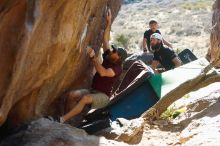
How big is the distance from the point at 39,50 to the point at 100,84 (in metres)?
2.11

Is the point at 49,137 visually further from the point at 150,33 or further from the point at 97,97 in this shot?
the point at 150,33

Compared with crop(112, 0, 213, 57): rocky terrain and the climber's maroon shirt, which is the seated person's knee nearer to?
the climber's maroon shirt

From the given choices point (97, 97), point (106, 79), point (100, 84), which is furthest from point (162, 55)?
point (97, 97)

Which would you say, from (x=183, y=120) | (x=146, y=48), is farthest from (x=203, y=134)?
(x=146, y=48)

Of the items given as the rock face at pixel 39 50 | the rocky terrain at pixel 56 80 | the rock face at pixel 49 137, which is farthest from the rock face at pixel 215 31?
the rock face at pixel 49 137

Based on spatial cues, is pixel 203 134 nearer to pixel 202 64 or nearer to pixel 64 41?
pixel 64 41

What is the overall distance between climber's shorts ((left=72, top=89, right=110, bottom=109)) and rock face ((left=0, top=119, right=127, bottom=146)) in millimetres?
1424

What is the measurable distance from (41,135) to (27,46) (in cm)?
132

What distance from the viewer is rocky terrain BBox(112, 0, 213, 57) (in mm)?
44438

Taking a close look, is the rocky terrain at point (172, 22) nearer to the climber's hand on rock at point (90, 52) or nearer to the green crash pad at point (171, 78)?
the green crash pad at point (171, 78)

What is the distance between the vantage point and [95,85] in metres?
9.73

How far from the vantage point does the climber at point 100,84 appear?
30.0ft

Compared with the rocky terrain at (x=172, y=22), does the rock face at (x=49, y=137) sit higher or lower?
higher

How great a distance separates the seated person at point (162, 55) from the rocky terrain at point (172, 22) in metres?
22.3
